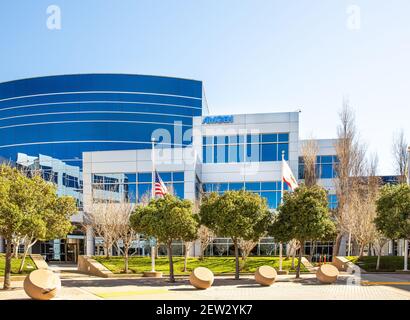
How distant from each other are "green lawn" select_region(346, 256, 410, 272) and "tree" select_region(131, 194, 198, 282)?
49.7ft

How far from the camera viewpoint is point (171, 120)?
6012 centimetres

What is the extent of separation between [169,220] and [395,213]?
15.0 metres

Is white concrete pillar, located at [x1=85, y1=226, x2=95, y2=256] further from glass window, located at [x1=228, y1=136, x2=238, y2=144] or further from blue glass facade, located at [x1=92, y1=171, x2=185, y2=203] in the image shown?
glass window, located at [x1=228, y1=136, x2=238, y2=144]

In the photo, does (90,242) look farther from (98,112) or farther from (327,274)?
(327,274)

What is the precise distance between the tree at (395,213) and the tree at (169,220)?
43.4 feet

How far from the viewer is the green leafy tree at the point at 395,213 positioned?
93.9ft

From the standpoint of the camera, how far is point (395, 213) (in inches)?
1128

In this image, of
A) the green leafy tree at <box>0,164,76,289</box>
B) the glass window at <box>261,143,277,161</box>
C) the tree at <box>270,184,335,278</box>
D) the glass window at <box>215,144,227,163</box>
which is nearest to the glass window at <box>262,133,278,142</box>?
the glass window at <box>261,143,277,161</box>

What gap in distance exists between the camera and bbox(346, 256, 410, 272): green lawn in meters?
32.1

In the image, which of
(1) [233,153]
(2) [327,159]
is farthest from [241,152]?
(2) [327,159]

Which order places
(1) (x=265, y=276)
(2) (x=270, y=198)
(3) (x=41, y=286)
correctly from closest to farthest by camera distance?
1. (3) (x=41, y=286)
2. (1) (x=265, y=276)
3. (2) (x=270, y=198)

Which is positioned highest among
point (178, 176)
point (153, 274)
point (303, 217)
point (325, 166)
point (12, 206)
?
point (325, 166)

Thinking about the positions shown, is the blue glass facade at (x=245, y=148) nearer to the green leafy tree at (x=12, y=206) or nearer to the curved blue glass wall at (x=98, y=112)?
the curved blue glass wall at (x=98, y=112)

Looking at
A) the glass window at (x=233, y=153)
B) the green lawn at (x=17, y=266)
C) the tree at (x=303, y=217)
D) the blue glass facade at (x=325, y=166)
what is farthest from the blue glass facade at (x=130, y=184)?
the tree at (x=303, y=217)
